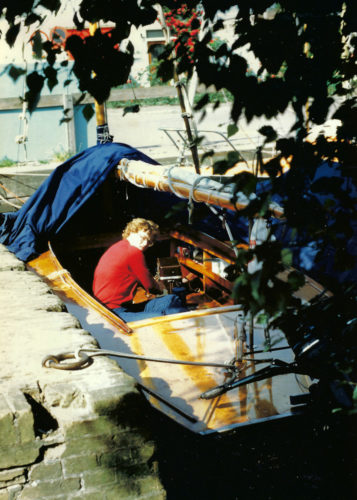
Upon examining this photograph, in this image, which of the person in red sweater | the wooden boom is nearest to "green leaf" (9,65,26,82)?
the wooden boom

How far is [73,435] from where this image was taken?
109 inches

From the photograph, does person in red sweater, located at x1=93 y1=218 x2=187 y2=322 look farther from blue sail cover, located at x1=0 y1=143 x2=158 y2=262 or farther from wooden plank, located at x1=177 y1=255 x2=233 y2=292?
blue sail cover, located at x1=0 y1=143 x2=158 y2=262

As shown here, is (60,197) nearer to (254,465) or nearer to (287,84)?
(254,465)

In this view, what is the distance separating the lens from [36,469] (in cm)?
278

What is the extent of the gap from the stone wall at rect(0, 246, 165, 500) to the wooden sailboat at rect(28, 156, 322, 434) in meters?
0.31

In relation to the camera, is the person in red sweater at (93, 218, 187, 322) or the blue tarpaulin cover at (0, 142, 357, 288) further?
the blue tarpaulin cover at (0, 142, 357, 288)

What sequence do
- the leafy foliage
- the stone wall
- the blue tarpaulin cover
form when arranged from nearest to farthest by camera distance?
the leafy foliage
the stone wall
the blue tarpaulin cover

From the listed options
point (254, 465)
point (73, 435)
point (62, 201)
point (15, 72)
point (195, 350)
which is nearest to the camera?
point (15, 72)

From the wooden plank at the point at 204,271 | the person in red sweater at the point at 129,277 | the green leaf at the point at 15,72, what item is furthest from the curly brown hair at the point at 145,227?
the green leaf at the point at 15,72

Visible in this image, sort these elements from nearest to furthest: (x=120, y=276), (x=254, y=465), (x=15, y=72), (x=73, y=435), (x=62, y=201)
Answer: (x=15, y=72), (x=73, y=435), (x=254, y=465), (x=120, y=276), (x=62, y=201)

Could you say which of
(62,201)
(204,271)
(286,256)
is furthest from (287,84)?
(62,201)

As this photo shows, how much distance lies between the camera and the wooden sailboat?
3.49 metres

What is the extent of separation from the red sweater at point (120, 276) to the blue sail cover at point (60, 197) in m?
1.13

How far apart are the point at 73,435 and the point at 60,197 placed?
3980 millimetres
